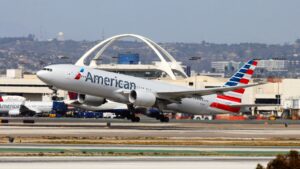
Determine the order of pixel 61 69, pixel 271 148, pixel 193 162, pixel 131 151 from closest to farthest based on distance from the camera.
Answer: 1. pixel 193 162
2. pixel 131 151
3. pixel 271 148
4. pixel 61 69

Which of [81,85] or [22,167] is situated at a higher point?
[81,85]

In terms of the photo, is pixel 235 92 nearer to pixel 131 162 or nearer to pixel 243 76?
pixel 243 76

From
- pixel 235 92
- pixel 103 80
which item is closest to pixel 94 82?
pixel 103 80

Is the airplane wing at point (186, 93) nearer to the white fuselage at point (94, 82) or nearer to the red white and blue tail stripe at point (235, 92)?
the white fuselage at point (94, 82)

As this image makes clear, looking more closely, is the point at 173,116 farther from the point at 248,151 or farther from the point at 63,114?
the point at 248,151

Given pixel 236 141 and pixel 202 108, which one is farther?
pixel 202 108

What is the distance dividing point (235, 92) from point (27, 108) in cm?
6202

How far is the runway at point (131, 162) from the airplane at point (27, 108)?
108 meters

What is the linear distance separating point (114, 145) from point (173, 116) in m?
91.4

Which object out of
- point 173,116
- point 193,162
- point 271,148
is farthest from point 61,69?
point 173,116

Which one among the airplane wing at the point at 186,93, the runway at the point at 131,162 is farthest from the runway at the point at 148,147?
the airplane wing at the point at 186,93

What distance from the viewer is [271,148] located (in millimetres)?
58750

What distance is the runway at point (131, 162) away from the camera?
42.7 meters

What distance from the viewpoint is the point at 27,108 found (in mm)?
157375
